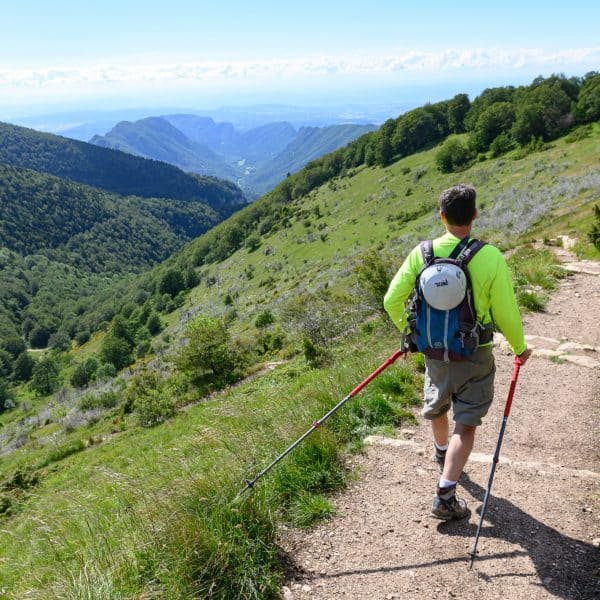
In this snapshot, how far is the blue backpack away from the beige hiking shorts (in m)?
0.13

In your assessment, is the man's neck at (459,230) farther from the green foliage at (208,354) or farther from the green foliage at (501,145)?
the green foliage at (501,145)

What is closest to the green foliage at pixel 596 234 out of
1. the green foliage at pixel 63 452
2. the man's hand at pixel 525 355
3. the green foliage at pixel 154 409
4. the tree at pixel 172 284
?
the man's hand at pixel 525 355

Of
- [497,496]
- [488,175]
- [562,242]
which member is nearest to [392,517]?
[497,496]

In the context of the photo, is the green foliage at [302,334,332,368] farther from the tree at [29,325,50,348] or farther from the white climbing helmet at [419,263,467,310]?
the tree at [29,325,50,348]

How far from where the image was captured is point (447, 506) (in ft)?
13.1

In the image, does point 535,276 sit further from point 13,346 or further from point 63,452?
point 13,346

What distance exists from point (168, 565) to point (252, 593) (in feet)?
2.10

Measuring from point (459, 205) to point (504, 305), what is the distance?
2.90ft

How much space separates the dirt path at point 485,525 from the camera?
3459 mm

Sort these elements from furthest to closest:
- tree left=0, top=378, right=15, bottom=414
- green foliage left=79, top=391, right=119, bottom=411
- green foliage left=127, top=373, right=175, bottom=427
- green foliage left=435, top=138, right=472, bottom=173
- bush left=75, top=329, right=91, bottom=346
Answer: bush left=75, top=329, right=91, bottom=346, tree left=0, top=378, right=15, bottom=414, green foliage left=435, top=138, right=472, bottom=173, green foliage left=79, top=391, right=119, bottom=411, green foliage left=127, top=373, right=175, bottom=427

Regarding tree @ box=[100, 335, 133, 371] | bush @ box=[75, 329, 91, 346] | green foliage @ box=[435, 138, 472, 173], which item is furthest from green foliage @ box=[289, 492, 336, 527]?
bush @ box=[75, 329, 91, 346]

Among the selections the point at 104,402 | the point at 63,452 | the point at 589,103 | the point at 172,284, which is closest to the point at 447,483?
the point at 63,452

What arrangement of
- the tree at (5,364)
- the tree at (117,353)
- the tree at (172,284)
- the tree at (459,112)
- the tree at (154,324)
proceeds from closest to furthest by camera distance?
the tree at (117,353), the tree at (459,112), the tree at (154,324), the tree at (172,284), the tree at (5,364)

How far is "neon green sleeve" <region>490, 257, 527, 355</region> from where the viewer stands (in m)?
3.65
